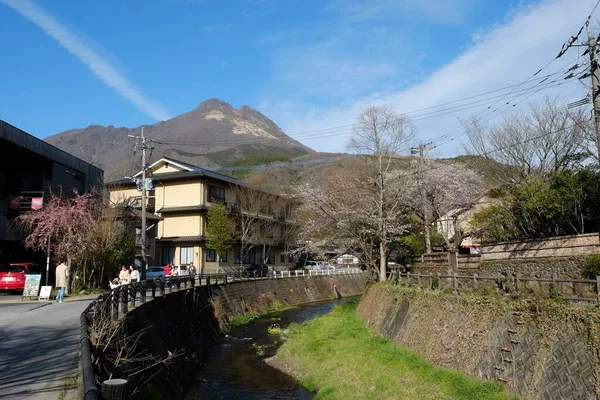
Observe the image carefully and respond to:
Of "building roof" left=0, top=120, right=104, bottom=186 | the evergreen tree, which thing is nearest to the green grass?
the evergreen tree

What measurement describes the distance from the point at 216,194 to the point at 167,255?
7.61 meters

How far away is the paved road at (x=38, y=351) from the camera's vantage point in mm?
7828

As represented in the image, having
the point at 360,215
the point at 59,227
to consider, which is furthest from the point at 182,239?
the point at 360,215

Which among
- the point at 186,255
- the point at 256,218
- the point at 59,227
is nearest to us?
the point at 59,227

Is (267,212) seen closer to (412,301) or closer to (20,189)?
(20,189)

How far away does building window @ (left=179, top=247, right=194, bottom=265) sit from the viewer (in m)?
44.4

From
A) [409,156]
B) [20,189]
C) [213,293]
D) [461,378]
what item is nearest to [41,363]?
[461,378]

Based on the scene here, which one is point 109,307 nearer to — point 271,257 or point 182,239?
point 182,239

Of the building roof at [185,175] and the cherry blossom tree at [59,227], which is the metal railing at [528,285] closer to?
the cherry blossom tree at [59,227]

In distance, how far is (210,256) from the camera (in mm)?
45156

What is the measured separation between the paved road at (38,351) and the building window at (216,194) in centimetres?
2824

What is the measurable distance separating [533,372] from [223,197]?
39432 mm

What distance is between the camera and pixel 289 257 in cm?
6012

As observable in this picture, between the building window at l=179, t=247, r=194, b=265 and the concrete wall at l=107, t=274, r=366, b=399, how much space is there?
9312mm
